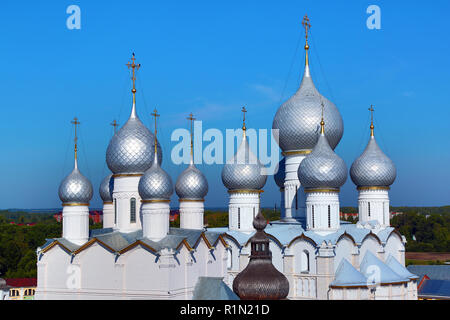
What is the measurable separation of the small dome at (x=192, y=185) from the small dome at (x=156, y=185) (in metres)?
3.76

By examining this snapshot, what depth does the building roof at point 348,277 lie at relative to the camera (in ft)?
68.1

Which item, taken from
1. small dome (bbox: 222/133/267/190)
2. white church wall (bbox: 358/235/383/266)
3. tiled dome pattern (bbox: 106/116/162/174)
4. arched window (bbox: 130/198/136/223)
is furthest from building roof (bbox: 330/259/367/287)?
tiled dome pattern (bbox: 106/116/162/174)

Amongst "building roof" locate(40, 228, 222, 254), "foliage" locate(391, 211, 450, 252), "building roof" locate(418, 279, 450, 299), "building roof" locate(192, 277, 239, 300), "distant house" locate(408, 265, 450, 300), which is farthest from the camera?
"foliage" locate(391, 211, 450, 252)

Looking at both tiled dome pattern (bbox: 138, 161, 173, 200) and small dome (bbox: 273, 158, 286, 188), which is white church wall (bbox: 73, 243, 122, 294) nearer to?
tiled dome pattern (bbox: 138, 161, 173, 200)

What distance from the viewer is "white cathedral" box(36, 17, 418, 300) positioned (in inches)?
770

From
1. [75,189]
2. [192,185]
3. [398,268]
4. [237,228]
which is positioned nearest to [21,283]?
[75,189]

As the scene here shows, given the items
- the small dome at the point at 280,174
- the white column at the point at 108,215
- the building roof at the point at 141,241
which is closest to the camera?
the building roof at the point at 141,241

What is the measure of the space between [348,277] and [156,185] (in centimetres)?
740

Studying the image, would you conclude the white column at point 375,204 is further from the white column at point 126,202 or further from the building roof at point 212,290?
the white column at point 126,202

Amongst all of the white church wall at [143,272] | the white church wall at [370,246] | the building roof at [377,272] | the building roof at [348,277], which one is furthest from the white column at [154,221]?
the white church wall at [370,246]

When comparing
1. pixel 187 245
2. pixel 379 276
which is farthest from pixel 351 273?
pixel 187 245

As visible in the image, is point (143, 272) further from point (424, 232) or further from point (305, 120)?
point (424, 232)

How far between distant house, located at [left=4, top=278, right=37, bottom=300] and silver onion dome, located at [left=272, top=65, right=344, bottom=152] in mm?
15127

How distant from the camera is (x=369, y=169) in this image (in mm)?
26297
